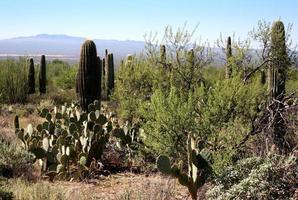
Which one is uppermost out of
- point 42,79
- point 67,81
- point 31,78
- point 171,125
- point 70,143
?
point 171,125

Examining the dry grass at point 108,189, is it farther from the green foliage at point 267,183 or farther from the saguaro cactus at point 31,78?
the saguaro cactus at point 31,78

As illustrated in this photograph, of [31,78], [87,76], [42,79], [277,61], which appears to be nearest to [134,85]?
[87,76]

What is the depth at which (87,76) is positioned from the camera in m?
16.6

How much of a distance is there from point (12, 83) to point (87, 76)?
10905mm

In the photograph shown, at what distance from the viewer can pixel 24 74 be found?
27.8 meters

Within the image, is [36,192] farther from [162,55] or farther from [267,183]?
[162,55]

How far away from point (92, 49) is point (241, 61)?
554 centimetres

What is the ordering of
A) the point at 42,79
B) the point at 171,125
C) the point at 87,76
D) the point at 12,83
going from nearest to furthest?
the point at 171,125, the point at 87,76, the point at 12,83, the point at 42,79

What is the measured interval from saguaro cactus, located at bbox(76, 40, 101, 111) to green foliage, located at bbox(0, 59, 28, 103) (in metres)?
9.92

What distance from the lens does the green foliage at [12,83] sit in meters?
25.9

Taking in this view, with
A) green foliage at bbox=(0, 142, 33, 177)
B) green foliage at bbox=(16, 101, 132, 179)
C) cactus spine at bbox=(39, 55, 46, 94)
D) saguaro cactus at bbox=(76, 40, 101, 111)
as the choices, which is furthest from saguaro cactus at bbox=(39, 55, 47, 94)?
green foliage at bbox=(0, 142, 33, 177)

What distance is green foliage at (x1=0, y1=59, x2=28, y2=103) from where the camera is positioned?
25.9 metres

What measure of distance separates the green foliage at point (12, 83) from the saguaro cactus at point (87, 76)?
9918mm

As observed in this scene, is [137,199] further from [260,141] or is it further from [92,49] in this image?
[92,49]
